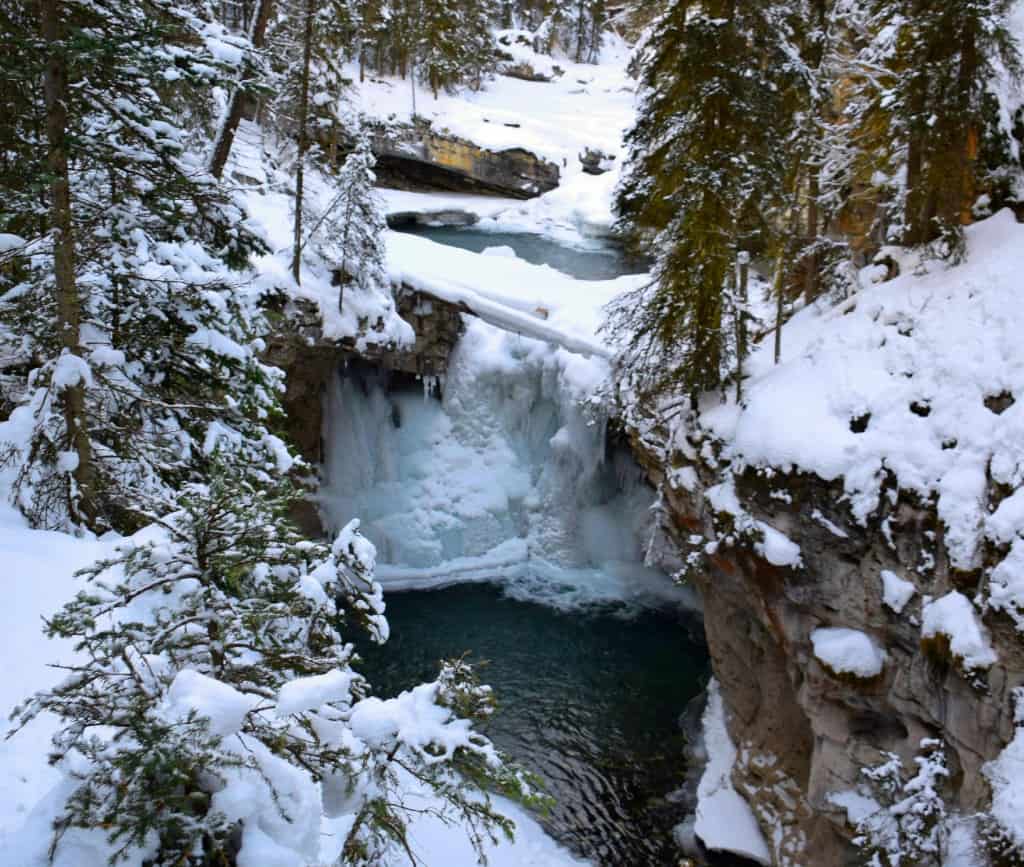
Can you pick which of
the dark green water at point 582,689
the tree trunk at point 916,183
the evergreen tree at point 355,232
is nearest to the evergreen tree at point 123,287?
the dark green water at point 582,689

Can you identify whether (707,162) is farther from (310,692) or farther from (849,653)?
(310,692)

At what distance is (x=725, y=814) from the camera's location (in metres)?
11.0

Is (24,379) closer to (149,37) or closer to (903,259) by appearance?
(149,37)

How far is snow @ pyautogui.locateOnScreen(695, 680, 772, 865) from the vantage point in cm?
1057

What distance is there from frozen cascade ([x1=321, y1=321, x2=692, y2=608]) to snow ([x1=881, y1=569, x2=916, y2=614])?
31.6 feet

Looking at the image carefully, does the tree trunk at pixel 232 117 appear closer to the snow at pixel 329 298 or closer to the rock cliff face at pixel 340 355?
the snow at pixel 329 298

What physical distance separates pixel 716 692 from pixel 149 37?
13.0 m

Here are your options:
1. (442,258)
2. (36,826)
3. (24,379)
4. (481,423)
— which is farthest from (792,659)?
(442,258)

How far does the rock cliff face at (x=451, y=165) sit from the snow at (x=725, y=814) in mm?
30980

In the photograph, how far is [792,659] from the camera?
32.6 ft

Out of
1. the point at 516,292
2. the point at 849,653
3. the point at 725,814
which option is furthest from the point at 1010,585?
the point at 516,292

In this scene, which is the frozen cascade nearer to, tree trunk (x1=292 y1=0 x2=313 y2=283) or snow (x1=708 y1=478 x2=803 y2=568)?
tree trunk (x1=292 y1=0 x2=313 y2=283)

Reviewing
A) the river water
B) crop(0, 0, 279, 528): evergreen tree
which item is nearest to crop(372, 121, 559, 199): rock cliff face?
the river water

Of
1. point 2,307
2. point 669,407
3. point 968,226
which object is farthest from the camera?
point 669,407
